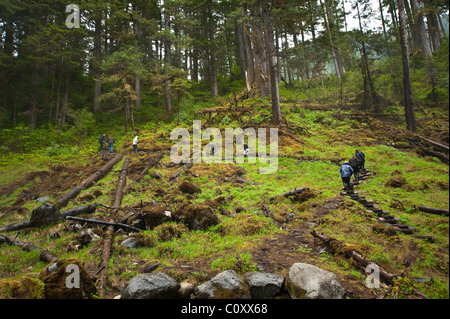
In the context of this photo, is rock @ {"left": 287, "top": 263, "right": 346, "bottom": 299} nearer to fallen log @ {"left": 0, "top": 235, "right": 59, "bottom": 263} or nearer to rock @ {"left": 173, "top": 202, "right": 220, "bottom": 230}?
rock @ {"left": 173, "top": 202, "right": 220, "bottom": 230}

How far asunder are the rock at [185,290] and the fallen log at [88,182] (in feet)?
25.6

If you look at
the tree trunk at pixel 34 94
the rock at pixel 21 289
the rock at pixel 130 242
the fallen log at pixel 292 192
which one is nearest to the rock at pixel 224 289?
the rock at pixel 21 289

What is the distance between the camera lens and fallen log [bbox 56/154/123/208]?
925 centimetres

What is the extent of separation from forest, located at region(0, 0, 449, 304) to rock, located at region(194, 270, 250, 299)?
0.03m

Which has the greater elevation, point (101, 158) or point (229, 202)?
point (101, 158)

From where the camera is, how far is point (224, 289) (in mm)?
3639

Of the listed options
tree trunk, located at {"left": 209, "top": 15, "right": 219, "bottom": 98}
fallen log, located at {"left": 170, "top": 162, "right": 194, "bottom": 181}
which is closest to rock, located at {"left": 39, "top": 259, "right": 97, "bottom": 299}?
fallen log, located at {"left": 170, "top": 162, "right": 194, "bottom": 181}

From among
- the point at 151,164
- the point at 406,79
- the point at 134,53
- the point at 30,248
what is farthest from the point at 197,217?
the point at 134,53

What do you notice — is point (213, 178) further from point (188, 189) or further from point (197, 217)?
point (197, 217)

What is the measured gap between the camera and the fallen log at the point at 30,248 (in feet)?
17.9

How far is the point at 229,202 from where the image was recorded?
29.6 feet

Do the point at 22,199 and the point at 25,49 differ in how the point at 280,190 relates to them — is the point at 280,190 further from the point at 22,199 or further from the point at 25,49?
the point at 25,49
